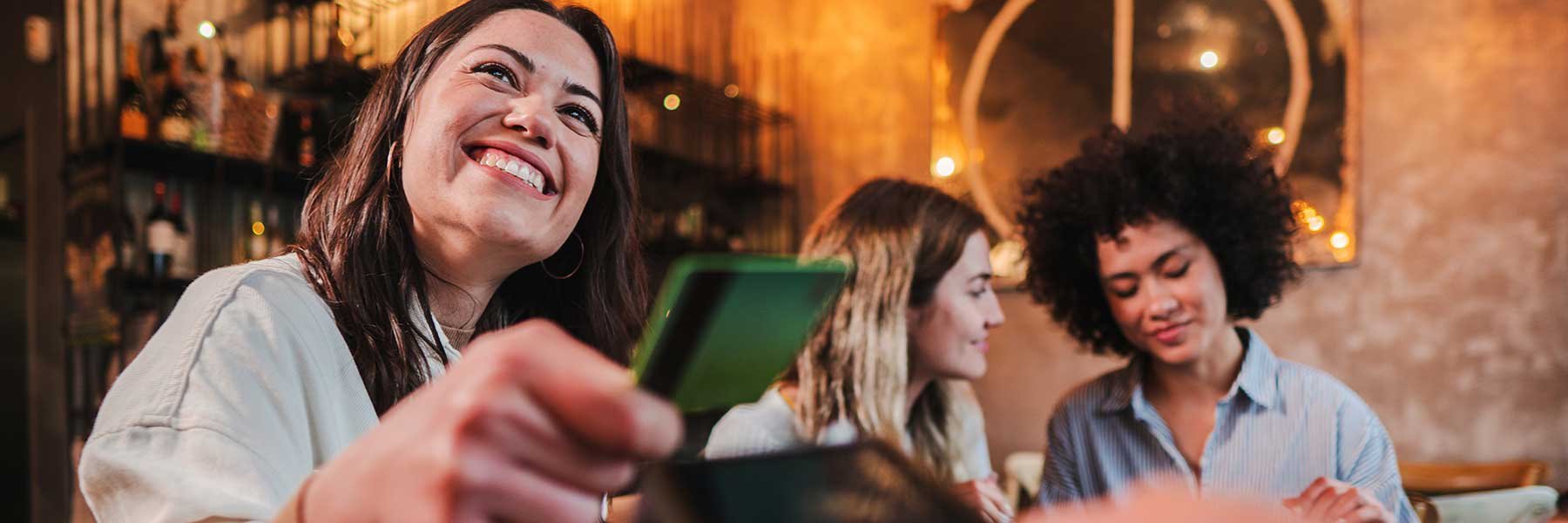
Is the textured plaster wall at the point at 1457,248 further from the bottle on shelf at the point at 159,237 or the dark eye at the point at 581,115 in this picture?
the bottle on shelf at the point at 159,237

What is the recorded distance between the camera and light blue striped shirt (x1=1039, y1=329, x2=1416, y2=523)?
1837mm

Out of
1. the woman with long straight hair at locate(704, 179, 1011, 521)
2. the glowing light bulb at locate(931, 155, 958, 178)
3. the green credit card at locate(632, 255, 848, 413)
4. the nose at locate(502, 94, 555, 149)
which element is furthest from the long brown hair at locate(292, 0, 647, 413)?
the glowing light bulb at locate(931, 155, 958, 178)

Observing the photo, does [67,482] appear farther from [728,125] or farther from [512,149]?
[728,125]

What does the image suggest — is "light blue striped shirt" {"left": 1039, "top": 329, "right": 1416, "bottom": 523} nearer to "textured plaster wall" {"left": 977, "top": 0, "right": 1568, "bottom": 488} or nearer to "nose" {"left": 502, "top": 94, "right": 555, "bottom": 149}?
"nose" {"left": 502, "top": 94, "right": 555, "bottom": 149}

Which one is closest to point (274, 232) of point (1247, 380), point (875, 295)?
point (875, 295)

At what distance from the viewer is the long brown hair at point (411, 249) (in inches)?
38.4

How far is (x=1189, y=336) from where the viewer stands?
72.7 inches

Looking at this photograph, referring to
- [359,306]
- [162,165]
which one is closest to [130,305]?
[162,165]

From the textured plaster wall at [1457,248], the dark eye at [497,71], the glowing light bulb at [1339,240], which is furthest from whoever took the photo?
the glowing light bulb at [1339,240]

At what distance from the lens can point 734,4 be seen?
4945mm

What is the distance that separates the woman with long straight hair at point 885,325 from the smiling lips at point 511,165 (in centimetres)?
89

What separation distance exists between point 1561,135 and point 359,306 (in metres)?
4.02

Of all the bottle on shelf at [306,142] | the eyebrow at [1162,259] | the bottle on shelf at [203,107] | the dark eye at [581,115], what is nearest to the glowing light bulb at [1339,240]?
the eyebrow at [1162,259]

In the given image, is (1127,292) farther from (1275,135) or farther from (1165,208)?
(1275,135)
